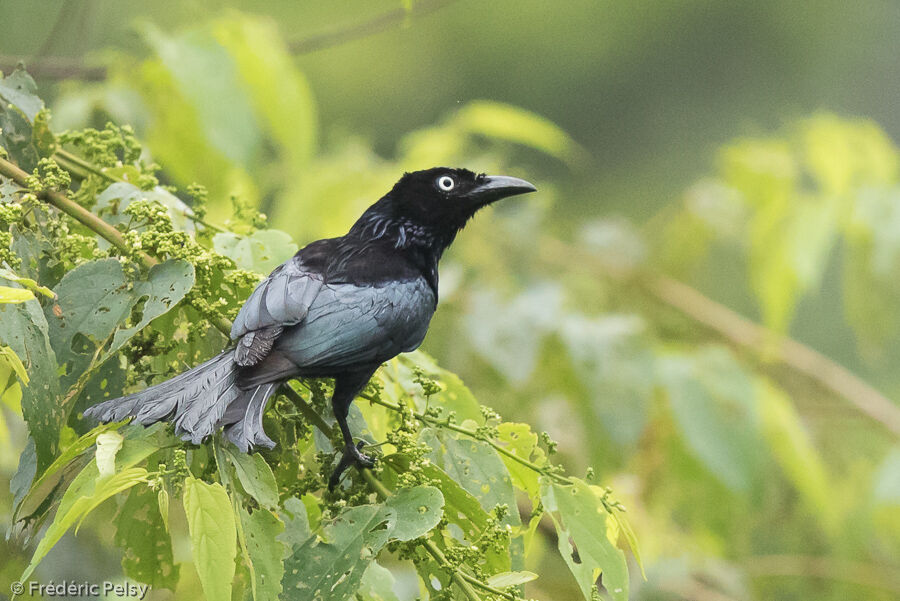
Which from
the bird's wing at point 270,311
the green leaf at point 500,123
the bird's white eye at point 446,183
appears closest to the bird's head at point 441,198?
the bird's white eye at point 446,183

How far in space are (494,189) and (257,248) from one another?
2.73 feet

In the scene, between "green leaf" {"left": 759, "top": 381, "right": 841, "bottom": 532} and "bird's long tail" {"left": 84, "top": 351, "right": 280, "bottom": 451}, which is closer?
"bird's long tail" {"left": 84, "top": 351, "right": 280, "bottom": 451}

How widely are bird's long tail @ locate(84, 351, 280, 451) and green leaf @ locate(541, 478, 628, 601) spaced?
1.89 feet

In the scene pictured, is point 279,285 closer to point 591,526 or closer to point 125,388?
point 125,388

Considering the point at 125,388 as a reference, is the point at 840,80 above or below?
above

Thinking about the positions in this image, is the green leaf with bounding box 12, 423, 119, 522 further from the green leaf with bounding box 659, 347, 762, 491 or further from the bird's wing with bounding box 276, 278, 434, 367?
the green leaf with bounding box 659, 347, 762, 491

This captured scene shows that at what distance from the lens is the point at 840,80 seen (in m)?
14.6

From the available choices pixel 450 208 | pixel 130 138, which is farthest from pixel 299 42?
pixel 130 138

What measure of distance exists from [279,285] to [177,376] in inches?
10.5

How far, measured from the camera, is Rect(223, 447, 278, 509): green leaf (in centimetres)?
163

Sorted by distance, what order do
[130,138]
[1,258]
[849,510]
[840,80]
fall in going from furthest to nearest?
1. [840,80]
2. [849,510]
3. [130,138]
4. [1,258]

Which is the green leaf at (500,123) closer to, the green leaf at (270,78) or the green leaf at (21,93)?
the green leaf at (270,78)

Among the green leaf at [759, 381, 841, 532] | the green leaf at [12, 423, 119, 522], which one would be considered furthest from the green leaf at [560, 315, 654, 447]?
the green leaf at [12, 423, 119, 522]

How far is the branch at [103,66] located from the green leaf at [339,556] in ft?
4.80
